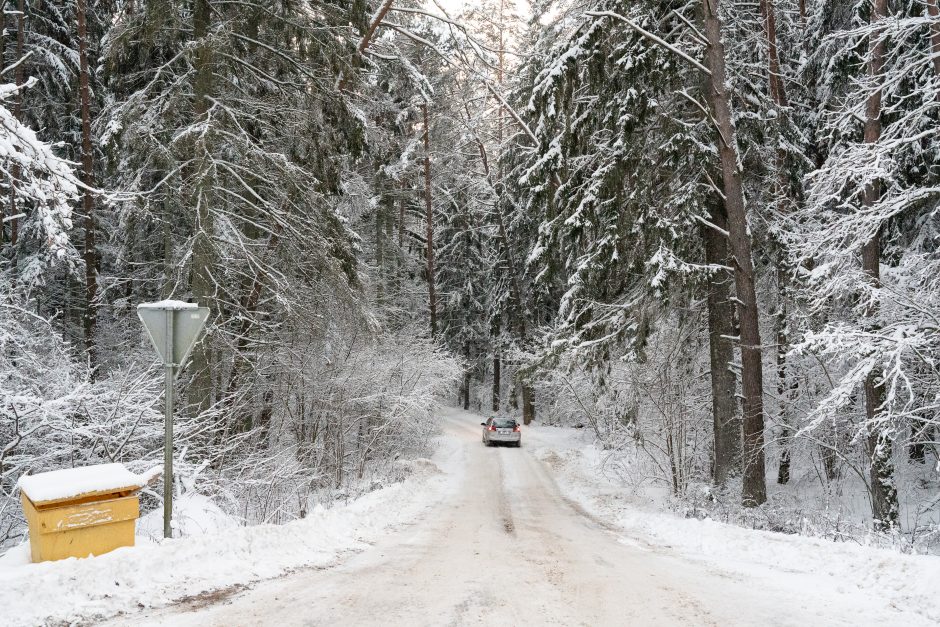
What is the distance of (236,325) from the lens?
11.1m

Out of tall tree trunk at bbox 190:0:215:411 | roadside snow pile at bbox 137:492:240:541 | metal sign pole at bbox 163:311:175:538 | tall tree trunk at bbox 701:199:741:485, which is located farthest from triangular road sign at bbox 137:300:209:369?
tall tree trunk at bbox 701:199:741:485

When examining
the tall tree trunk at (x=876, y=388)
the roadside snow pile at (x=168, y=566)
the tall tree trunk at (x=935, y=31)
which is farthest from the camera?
the tall tree trunk at (x=876, y=388)

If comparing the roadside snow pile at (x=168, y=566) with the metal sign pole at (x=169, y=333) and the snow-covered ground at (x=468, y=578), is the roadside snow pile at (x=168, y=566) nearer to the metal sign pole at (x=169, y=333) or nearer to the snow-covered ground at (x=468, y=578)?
the snow-covered ground at (x=468, y=578)

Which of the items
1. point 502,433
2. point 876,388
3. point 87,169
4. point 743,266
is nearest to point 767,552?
point 876,388

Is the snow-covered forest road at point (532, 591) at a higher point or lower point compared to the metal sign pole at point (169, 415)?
lower

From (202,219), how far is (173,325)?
13.3 feet

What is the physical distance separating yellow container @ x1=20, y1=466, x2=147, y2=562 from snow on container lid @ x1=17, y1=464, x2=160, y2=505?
0.01 meters

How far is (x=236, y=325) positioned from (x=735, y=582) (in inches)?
369

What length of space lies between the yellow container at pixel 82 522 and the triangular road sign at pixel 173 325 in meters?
1.24

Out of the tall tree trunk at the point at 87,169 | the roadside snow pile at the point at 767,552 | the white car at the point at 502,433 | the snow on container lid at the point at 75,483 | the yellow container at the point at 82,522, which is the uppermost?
the tall tree trunk at the point at 87,169

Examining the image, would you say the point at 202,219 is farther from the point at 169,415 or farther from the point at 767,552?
the point at 767,552

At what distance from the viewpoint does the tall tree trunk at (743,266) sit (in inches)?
400

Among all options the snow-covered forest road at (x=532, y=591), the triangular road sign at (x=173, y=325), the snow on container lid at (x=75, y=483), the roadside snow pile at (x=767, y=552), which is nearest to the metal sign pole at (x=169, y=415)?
the triangular road sign at (x=173, y=325)

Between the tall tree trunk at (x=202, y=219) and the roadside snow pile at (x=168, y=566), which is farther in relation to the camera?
the tall tree trunk at (x=202, y=219)
